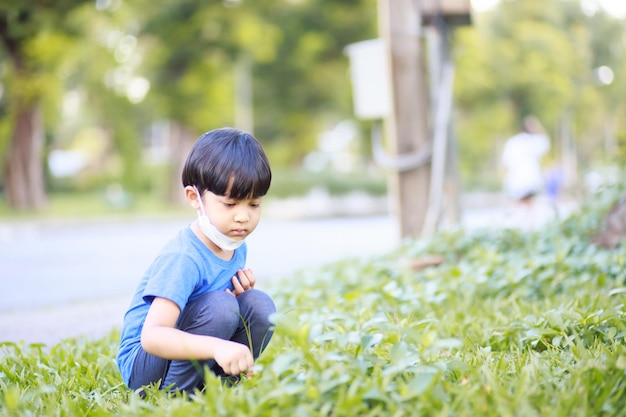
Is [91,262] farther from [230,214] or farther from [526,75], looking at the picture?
[526,75]

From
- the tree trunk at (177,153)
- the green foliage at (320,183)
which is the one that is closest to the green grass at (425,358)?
the green foliage at (320,183)

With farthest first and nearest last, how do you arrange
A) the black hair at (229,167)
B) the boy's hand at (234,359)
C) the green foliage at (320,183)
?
the green foliage at (320,183) → the black hair at (229,167) → the boy's hand at (234,359)

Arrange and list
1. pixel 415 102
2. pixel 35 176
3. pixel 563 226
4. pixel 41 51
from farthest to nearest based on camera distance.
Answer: pixel 35 176, pixel 41 51, pixel 415 102, pixel 563 226

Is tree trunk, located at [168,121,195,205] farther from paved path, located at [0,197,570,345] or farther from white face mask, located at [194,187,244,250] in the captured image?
white face mask, located at [194,187,244,250]

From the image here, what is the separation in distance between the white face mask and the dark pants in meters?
0.16

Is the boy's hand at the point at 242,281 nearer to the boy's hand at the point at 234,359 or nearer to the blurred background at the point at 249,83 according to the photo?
the boy's hand at the point at 234,359

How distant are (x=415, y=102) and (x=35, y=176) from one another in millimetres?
18777

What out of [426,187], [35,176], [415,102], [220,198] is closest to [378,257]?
[426,187]

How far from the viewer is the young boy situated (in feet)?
7.32

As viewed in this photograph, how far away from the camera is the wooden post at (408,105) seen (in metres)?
6.64

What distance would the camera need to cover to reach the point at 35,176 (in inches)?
902

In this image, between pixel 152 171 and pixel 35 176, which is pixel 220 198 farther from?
pixel 152 171

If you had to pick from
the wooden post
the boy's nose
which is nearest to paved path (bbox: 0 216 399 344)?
the wooden post

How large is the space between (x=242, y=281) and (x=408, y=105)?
14.6 feet
